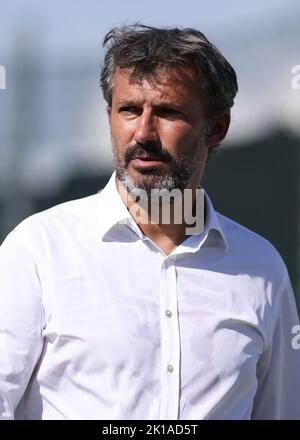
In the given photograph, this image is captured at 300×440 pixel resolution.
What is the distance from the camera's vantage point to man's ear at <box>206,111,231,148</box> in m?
2.98

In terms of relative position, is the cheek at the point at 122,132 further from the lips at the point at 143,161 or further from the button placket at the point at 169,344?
the button placket at the point at 169,344

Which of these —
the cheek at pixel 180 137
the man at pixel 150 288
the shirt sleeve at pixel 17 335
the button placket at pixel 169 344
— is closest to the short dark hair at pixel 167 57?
the man at pixel 150 288

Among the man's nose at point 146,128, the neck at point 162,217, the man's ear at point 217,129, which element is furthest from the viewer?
the man's ear at point 217,129

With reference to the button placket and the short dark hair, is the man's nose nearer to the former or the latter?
the short dark hair

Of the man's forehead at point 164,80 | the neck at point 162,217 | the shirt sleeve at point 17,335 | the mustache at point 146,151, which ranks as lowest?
the shirt sleeve at point 17,335

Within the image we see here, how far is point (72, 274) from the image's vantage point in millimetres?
2660

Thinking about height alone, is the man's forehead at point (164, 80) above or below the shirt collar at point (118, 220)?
above

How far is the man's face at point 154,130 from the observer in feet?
8.82

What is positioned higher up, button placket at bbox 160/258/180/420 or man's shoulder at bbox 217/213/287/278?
man's shoulder at bbox 217/213/287/278

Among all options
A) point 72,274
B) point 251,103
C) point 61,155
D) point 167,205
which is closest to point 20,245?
point 72,274

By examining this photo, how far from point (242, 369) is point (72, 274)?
44cm

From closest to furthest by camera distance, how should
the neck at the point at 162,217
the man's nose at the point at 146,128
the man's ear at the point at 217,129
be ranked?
1. the man's nose at the point at 146,128
2. the neck at the point at 162,217
3. the man's ear at the point at 217,129

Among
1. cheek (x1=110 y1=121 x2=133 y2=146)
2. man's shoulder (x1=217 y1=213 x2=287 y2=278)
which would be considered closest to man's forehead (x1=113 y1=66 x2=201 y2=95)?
cheek (x1=110 y1=121 x2=133 y2=146)

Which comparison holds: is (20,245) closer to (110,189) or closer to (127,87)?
(110,189)
